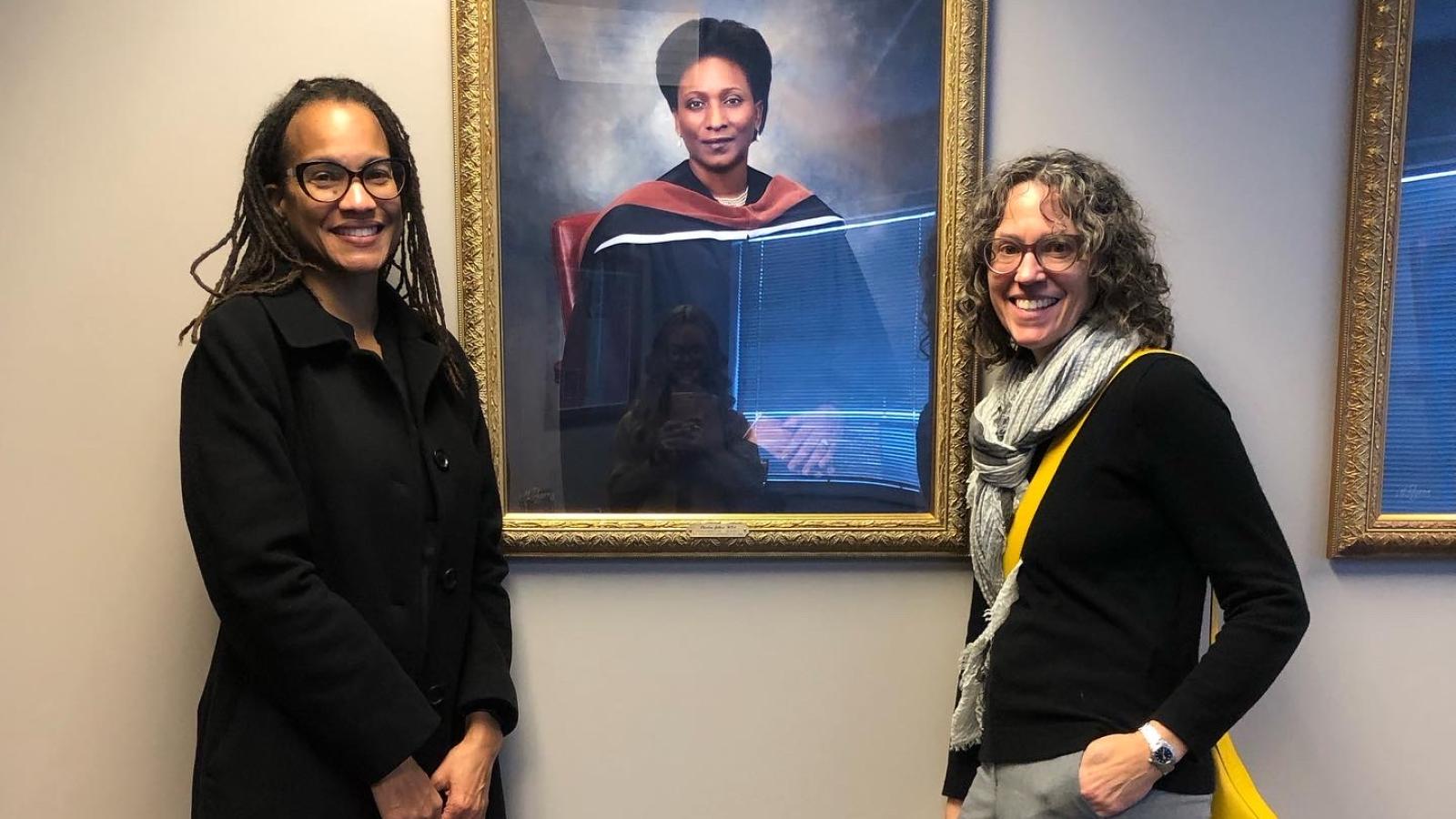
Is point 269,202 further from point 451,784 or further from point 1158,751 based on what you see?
point 1158,751

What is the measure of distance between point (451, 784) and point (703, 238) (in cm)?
80

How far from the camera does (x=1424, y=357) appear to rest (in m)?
1.26

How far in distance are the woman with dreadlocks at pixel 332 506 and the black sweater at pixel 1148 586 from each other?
68cm

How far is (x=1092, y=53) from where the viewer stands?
4.04 ft

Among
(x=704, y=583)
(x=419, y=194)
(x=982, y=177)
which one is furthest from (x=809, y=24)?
(x=704, y=583)

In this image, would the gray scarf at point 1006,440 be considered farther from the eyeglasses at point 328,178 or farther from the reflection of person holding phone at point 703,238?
the eyeglasses at point 328,178

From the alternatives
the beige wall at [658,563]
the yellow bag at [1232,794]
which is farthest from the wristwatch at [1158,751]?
the beige wall at [658,563]

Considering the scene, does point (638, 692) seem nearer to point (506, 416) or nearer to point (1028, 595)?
point (506, 416)

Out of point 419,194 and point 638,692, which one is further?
point 638,692

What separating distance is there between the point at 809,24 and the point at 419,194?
61 cm

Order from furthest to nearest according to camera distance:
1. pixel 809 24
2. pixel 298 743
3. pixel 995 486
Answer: pixel 809 24 < pixel 995 486 < pixel 298 743

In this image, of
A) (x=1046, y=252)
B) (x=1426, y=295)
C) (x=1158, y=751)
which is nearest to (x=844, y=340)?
(x=1046, y=252)

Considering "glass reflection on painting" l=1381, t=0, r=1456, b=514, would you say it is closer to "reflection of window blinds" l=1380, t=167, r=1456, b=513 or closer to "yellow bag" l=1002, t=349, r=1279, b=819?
"reflection of window blinds" l=1380, t=167, r=1456, b=513

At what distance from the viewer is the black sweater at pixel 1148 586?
3.00 ft
